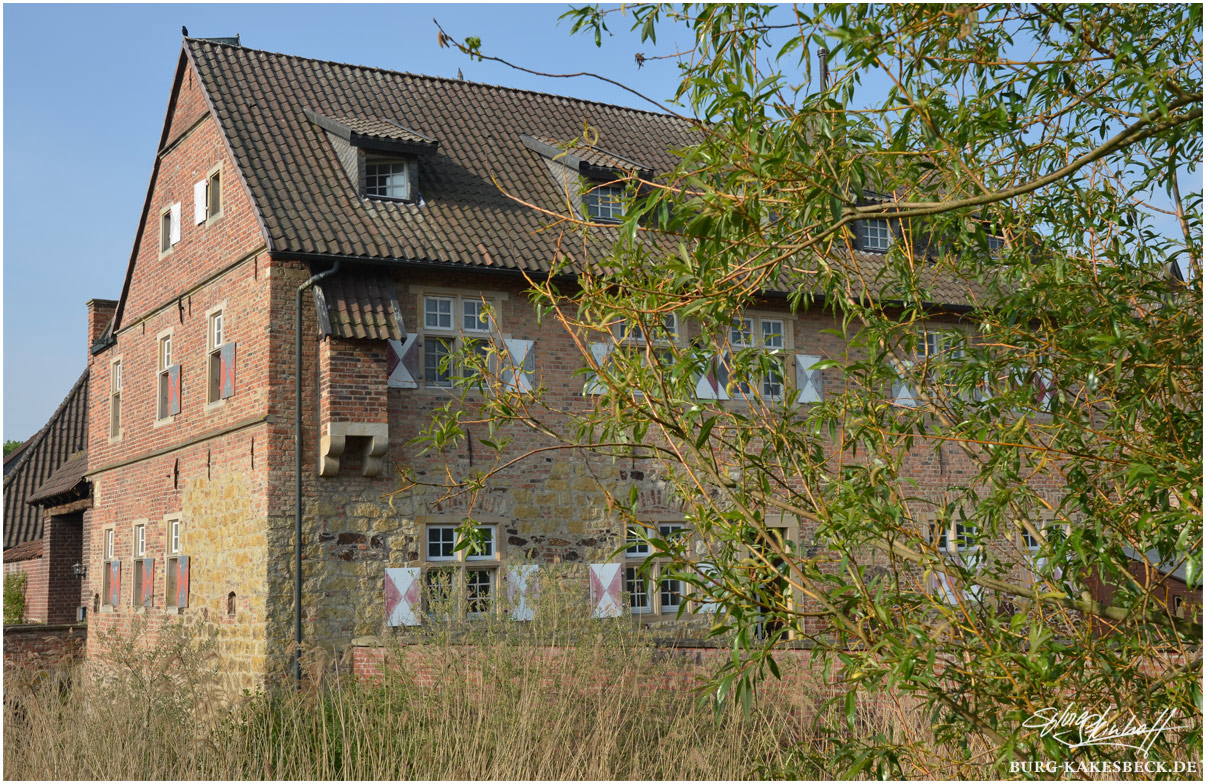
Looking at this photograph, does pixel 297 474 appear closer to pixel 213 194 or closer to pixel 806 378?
pixel 213 194

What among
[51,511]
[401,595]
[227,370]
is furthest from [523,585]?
[51,511]

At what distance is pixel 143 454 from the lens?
666 inches

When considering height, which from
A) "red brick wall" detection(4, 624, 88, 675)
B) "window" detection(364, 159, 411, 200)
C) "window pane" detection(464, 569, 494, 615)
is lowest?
"red brick wall" detection(4, 624, 88, 675)

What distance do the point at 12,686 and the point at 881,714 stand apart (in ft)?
20.0

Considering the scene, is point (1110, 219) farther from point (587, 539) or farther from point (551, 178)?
point (551, 178)

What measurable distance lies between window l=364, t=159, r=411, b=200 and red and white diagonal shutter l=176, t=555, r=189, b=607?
5.15m

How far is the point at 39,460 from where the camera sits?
978 inches

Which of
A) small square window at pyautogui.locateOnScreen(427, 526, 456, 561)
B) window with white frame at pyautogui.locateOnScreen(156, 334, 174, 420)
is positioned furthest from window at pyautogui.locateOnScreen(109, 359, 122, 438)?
small square window at pyautogui.locateOnScreen(427, 526, 456, 561)

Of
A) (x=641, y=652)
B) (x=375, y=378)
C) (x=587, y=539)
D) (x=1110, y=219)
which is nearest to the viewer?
(x=1110, y=219)

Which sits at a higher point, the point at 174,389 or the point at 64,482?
the point at 174,389

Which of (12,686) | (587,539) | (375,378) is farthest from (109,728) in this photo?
(587,539)

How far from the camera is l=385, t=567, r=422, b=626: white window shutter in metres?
13.3

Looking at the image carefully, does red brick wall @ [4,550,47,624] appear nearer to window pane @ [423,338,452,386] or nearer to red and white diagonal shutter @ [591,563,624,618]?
window pane @ [423,338,452,386]

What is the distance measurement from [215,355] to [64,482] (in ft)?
29.2
